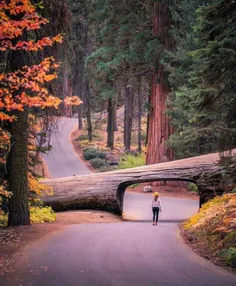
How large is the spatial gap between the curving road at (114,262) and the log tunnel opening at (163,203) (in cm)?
593

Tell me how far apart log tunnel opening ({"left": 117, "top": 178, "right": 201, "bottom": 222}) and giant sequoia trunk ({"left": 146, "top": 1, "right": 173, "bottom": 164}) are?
86.4 inches

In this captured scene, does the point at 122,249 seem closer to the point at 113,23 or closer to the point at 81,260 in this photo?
the point at 81,260

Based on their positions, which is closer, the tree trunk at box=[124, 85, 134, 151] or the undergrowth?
the undergrowth

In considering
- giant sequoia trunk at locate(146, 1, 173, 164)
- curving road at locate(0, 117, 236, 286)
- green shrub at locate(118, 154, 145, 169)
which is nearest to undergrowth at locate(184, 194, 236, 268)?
curving road at locate(0, 117, 236, 286)

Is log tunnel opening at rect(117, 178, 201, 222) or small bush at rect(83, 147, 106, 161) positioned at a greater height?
small bush at rect(83, 147, 106, 161)

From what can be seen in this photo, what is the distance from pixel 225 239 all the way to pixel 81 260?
3.41 metres

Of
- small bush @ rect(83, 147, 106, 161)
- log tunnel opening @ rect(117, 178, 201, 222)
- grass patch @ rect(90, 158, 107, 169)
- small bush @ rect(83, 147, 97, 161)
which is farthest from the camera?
small bush @ rect(83, 147, 97, 161)

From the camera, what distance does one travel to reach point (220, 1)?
10.4m

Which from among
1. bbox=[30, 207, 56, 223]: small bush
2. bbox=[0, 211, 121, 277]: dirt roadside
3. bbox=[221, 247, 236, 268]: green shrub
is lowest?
bbox=[30, 207, 56, 223]: small bush

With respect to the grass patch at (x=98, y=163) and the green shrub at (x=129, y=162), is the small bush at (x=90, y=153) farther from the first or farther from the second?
the green shrub at (x=129, y=162)

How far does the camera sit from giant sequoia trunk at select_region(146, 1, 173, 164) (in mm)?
24297

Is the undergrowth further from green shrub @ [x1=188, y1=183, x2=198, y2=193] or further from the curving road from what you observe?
green shrub @ [x1=188, y1=183, x2=198, y2=193]

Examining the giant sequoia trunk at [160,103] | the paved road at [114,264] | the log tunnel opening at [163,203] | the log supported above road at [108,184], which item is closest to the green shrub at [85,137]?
the log tunnel opening at [163,203]

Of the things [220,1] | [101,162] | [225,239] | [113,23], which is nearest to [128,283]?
[225,239]
